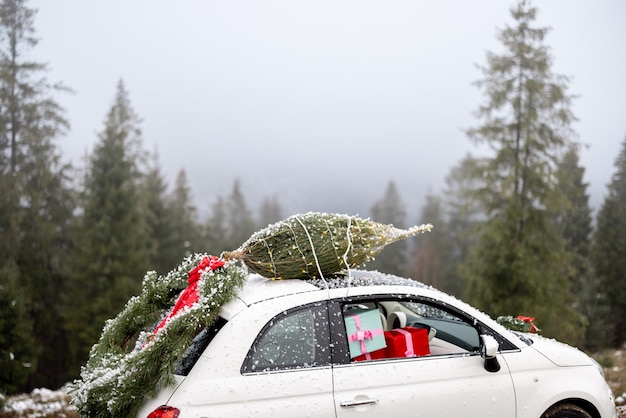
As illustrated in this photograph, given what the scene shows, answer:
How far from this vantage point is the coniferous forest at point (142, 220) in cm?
2061

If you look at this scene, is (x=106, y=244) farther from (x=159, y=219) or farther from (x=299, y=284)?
(x=299, y=284)

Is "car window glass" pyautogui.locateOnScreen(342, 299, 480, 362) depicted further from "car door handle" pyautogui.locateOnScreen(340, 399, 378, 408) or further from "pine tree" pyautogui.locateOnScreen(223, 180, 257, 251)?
"pine tree" pyautogui.locateOnScreen(223, 180, 257, 251)

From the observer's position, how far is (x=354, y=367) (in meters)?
3.65

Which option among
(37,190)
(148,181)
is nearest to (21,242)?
(37,190)

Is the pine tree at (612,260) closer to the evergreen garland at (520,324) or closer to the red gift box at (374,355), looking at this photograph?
the evergreen garland at (520,324)

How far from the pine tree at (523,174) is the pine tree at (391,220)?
24717mm

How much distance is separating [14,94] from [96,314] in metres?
10.9

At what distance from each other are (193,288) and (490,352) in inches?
87.7

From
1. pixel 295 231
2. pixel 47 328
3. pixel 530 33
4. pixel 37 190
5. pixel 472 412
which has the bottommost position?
pixel 47 328

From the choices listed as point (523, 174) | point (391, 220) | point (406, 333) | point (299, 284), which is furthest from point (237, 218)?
point (299, 284)

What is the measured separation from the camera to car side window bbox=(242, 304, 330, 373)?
3.53 meters

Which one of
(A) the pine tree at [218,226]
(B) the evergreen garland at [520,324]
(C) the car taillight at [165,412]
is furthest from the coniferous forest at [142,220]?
(C) the car taillight at [165,412]

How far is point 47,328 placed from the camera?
2734 cm

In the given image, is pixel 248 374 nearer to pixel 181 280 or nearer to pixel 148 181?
pixel 181 280
